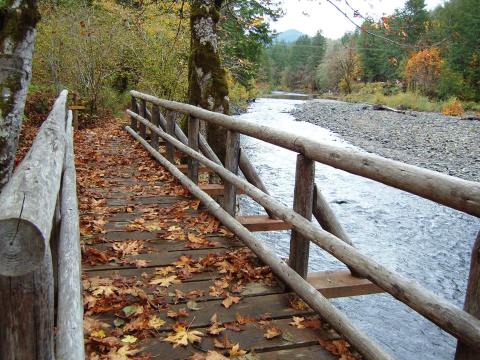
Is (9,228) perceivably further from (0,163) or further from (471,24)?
(471,24)

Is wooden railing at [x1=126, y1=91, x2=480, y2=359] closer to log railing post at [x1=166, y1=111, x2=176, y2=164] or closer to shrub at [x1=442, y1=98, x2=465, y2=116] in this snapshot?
log railing post at [x1=166, y1=111, x2=176, y2=164]

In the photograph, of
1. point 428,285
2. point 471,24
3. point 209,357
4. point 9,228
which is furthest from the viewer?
point 471,24

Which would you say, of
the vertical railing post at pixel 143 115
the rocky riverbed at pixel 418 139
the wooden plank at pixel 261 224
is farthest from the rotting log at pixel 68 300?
the rocky riverbed at pixel 418 139

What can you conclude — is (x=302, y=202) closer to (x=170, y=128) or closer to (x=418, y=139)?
(x=170, y=128)

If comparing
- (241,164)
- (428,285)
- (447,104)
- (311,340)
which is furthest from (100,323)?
(447,104)

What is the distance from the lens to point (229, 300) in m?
3.57

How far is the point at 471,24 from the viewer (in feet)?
162

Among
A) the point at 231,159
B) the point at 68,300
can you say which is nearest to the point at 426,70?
the point at 231,159

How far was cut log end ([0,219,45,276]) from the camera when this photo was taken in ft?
4.13

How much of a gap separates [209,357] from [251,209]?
340 inches

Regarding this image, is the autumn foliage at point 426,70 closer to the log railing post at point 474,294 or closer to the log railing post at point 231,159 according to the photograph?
the log railing post at point 231,159

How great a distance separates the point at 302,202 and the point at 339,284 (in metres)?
0.74

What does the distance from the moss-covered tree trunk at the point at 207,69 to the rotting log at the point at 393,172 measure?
4368 mm

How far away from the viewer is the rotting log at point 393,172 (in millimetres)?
Result: 2039
